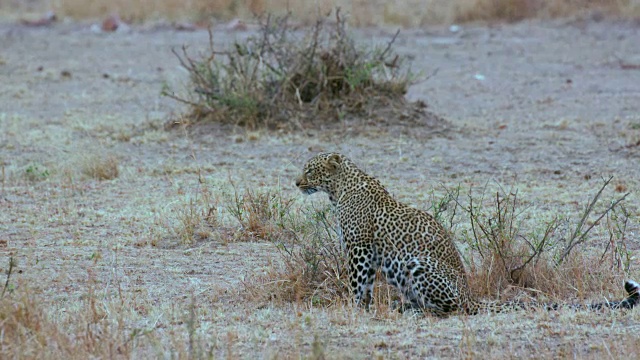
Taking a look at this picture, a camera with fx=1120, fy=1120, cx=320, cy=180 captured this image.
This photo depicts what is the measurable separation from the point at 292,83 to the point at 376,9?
36.6ft

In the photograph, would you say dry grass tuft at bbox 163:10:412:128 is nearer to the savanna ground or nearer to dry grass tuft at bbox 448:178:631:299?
the savanna ground

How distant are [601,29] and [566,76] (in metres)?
4.13

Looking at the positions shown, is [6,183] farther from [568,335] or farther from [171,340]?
[568,335]

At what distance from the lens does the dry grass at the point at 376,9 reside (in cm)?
2195

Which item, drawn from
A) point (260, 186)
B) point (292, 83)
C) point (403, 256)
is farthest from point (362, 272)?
point (292, 83)

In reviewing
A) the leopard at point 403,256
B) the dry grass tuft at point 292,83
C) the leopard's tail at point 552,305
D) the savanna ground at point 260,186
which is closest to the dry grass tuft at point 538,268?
the savanna ground at point 260,186

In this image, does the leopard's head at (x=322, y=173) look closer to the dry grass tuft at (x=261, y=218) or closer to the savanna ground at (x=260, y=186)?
the savanna ground at (x=260, y=186)

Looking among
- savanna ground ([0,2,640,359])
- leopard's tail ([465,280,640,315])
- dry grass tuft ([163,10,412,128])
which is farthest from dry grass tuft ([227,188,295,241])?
dry grass tuft ([163,10,412,128])

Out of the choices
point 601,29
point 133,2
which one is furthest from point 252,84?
point 133,2

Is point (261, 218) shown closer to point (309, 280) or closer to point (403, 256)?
point (309, 280)

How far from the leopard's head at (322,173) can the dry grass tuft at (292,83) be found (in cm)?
526

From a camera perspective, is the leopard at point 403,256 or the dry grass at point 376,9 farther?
the dry grass at point 376,9

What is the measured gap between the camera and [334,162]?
24.8 feet

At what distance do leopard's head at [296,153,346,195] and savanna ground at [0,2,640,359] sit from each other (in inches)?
23.2
